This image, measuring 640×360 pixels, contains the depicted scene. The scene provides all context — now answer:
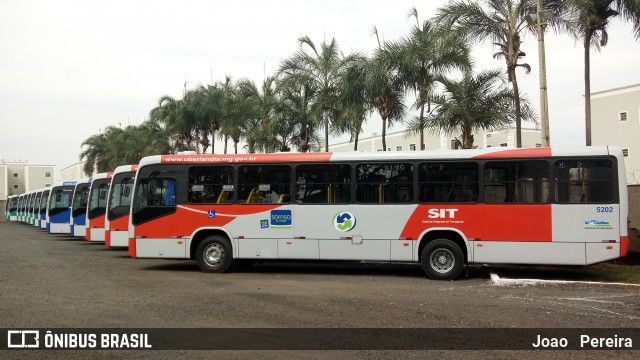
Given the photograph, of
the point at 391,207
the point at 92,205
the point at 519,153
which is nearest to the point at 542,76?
the point at 519,153

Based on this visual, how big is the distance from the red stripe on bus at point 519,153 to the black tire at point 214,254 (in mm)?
6322

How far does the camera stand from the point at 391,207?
1307 centimetres

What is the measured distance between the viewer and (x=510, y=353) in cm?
650

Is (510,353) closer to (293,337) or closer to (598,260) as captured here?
(293,337)

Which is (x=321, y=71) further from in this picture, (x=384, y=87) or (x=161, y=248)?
(x=161, y=248)

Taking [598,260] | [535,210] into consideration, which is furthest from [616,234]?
[535,210]

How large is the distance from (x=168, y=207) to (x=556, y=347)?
1004 centimetres

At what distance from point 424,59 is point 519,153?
27.0 ft

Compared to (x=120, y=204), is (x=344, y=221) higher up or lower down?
lower down

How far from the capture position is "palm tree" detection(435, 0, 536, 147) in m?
17.6

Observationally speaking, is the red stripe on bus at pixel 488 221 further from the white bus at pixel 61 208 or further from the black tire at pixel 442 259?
the white bus at pixel 61 208

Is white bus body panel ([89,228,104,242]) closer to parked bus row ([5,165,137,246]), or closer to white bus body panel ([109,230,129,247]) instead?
parked bus row ([5,165,137,246])

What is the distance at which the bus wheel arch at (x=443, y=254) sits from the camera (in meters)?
12.6

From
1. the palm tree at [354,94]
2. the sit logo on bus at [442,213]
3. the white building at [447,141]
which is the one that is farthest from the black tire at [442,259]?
the white building at [447,141]
